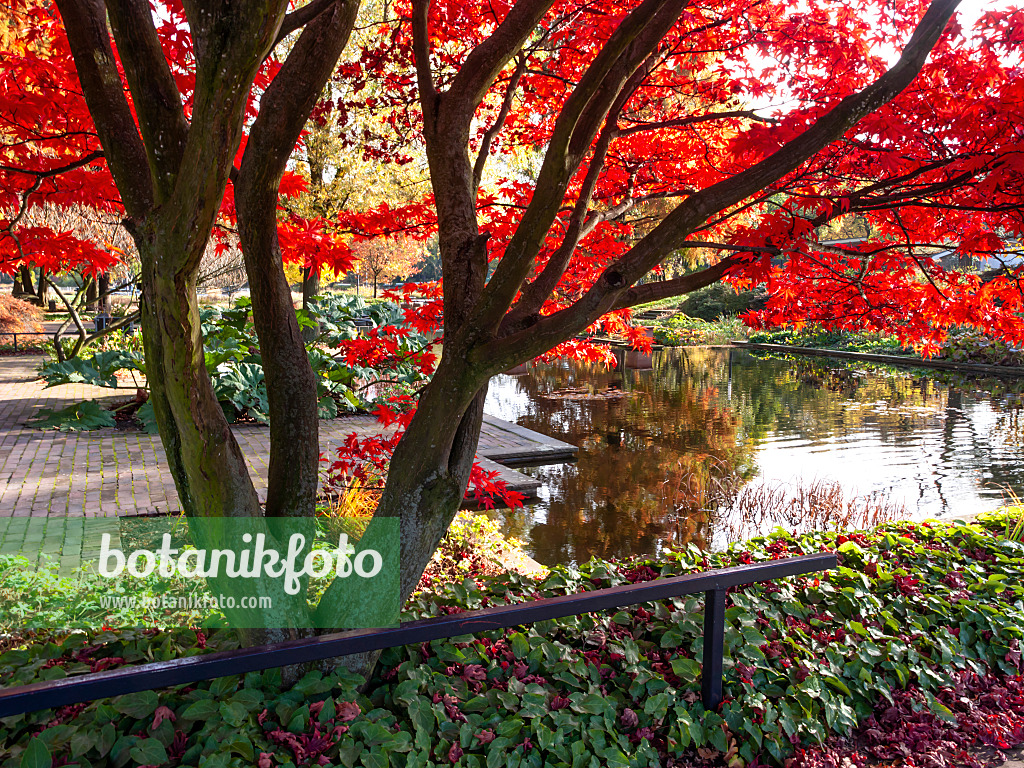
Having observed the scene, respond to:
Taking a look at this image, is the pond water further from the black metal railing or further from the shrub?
the shrub

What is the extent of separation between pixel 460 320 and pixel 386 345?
5.76 ft

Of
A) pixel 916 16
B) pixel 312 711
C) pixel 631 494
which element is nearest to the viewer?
pixel 312 711

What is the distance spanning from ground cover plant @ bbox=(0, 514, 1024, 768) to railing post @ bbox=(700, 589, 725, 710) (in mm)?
54

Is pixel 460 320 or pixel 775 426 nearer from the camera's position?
pixel 460 320

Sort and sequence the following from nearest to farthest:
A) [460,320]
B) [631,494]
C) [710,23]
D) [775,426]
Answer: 1. [460,320]
2. [710,23]
3. [631,494]
4. [775,426]

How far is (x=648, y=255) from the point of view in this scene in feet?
8.36

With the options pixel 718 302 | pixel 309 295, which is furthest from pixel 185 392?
pixel 718 302

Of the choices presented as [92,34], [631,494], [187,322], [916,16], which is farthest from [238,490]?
[631,494]

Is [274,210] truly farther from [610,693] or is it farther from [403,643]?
[610,693]

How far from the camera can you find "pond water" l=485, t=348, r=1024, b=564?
6703mm

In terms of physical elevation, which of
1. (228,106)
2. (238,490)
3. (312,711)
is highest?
(228,106)

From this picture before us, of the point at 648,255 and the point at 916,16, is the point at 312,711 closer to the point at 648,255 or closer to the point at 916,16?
the point at 648,255

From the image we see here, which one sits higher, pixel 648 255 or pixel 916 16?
pixel 916 16

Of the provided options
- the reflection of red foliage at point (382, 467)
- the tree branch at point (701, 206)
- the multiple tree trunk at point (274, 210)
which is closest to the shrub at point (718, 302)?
the reflection of red foliage at point (382, 467)
